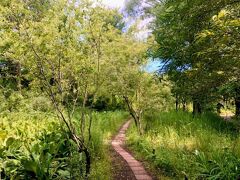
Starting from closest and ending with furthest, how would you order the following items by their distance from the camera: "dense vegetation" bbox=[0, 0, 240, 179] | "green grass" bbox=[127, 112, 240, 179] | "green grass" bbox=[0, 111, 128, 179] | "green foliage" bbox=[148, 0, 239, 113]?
"green foliage" bbox=[148, 0, 239, 113] < "dense vegetation" bbox=[0, 0, 240, 179] < "green grass" bbox=[0, 111, 128, 179] < "green grass" bbox=[127, 112, 240, 179]

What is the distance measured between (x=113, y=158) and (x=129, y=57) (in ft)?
13.8

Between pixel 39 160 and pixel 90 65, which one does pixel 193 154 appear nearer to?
pixel 90 65

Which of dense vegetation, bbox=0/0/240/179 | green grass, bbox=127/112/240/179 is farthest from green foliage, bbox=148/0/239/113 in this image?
green grass, bbox=127/112/240/179

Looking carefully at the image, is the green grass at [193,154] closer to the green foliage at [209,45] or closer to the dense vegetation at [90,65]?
the dense vegetation at [90,65]

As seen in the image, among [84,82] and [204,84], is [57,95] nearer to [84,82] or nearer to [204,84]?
[84,82]

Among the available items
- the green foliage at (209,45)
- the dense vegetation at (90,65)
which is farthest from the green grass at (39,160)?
the green foliage at (209,45)

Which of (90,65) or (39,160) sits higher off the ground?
(90,65)

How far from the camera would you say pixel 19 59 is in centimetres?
600

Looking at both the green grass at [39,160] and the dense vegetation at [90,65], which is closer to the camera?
the dense vegetation at [90,65]

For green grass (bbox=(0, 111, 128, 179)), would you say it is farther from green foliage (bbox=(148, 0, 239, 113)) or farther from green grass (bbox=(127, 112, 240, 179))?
green foliage (bbox=(148, 0, 239, 113))

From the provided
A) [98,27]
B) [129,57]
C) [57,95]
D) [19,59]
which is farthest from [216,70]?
[129,57]

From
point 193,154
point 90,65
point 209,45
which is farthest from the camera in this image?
point 193,154

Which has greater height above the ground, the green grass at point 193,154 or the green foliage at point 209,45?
the green foliage at point 209,45

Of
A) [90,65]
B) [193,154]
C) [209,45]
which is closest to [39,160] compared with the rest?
[90,65]
